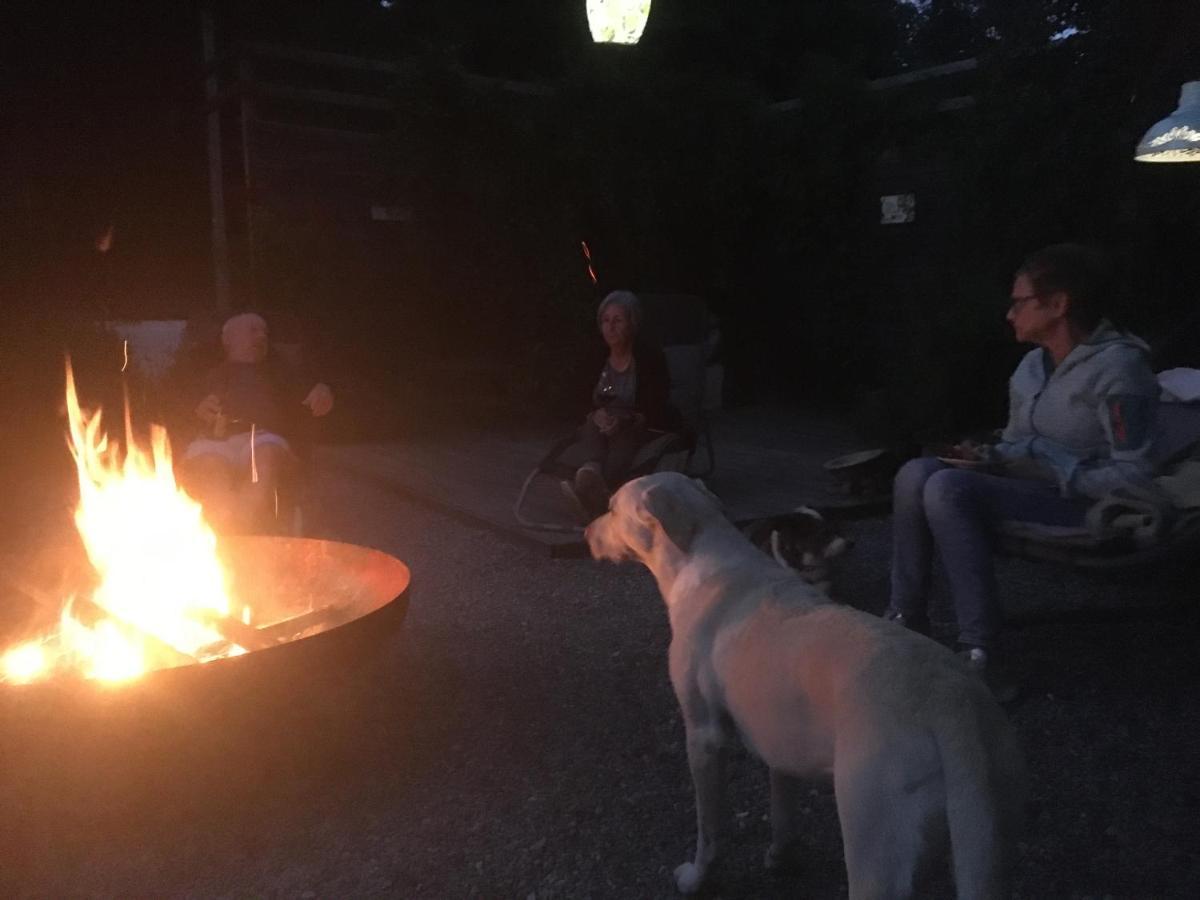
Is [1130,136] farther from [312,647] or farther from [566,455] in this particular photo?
[312,647]

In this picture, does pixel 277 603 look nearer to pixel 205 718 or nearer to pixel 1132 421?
pixel 205 718

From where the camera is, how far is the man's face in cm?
466

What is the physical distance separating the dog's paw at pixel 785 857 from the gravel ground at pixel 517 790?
1.2 inches

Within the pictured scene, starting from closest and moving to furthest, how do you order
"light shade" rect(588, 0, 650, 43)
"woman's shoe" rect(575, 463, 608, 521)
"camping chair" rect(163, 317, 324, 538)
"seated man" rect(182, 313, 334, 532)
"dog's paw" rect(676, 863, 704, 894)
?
"dog's paw" rect(676, 863, 704, 894), "seated man" rect(182, 313, 334, 532), "camping chair" rect(163, 317, 324, 538), "light shade" rect(588, 0, 650, 43), "woman's shoe" rect(575, 463, 608, 521)

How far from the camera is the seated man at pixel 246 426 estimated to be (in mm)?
4344

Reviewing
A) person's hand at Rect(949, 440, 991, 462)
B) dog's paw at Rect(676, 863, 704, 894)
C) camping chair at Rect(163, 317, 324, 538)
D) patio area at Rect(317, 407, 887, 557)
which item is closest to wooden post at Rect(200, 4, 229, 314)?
patio area at Rect(317, 407, 887, 557)

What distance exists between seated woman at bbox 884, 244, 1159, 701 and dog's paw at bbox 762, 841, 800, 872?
3.55 feet

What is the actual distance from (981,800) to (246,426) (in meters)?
3.63

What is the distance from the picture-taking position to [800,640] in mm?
1984

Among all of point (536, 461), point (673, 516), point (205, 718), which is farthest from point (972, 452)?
point (536, 461)

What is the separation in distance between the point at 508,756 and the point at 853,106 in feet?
25.4

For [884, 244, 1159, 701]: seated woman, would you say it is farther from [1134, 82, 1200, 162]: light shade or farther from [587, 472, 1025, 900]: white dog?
[1134, 82, 1200, 162]: light shade

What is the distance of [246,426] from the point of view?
14.9 feet

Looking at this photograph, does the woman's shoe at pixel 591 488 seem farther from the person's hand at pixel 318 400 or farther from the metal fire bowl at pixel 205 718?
the metal fire bowl at pixel 205 718
